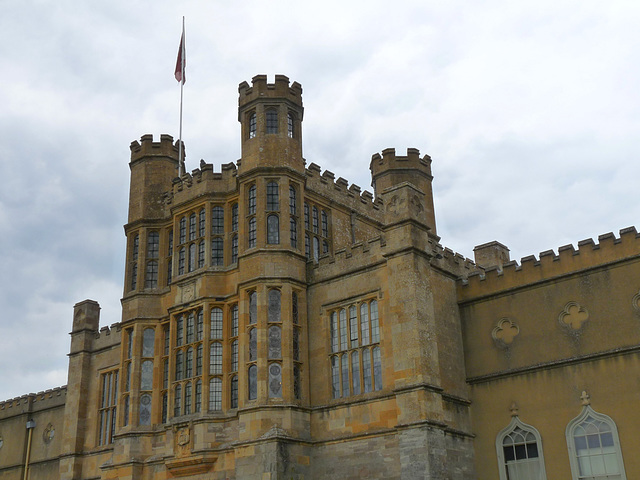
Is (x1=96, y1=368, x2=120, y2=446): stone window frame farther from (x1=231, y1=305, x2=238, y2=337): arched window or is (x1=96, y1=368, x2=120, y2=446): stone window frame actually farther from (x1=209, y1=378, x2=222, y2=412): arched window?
(x1=231, y1=305, x2=238, y2=337): arched window

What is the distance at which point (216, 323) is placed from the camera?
27.2 metres

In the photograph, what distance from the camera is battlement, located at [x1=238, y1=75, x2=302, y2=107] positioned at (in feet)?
93.9

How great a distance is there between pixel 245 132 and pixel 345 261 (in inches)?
261

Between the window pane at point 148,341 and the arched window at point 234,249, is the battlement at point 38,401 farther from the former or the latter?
the arched window at point 234,249

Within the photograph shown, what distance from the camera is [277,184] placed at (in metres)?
27.5

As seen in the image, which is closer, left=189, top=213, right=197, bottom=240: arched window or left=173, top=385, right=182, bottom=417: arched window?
left=173, top=385, right=182, bottom=417: arched window

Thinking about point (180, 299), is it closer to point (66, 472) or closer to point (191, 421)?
point (191, 421)

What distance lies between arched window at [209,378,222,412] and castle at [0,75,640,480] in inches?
1.9

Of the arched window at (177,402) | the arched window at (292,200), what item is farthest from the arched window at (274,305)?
the arched window at (177,402)

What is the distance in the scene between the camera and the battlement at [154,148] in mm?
32406

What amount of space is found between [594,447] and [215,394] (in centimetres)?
1230

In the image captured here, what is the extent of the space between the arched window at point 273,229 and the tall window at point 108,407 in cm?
1080

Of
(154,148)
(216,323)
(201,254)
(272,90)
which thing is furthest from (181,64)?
(216,323)

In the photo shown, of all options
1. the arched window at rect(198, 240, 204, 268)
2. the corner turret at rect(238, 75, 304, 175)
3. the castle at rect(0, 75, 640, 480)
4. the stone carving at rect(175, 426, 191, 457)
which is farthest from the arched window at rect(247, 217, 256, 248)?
the stone carving at rect(175, 426, 191, 457)
